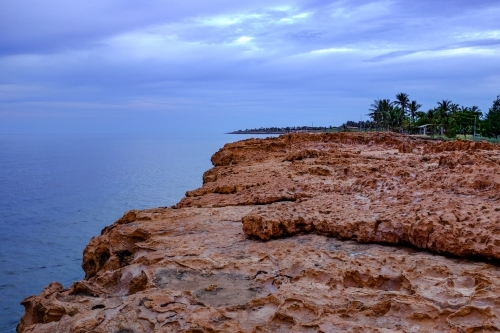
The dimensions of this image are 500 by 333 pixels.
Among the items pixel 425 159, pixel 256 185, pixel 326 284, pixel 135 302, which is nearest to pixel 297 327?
pixel 326 284

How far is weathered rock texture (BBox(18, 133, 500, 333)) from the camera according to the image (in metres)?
4.32

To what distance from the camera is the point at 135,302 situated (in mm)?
4867

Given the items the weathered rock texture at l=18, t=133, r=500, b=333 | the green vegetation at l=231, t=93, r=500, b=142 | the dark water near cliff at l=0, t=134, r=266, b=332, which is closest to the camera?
the weathered rock texture at l=18, t=133, r=500, b=333

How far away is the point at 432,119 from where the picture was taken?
222ft

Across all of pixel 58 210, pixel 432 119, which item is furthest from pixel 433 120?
pixel 58 210

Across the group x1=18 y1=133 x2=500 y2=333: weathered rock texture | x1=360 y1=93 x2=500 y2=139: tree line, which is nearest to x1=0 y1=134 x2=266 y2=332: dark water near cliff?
x1=18 y1=133 x2=500 y2=333: weathered rock texture

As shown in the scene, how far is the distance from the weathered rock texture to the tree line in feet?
167

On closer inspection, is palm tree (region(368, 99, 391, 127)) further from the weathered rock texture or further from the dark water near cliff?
the weathered rock texture

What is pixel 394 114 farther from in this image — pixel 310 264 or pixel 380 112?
pixel 310 264

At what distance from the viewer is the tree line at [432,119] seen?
59.5m

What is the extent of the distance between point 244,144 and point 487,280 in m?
13.0

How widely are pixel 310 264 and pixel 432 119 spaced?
→ 67258 millimetres

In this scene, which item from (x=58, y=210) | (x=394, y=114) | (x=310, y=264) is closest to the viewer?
(x=310, y=264)

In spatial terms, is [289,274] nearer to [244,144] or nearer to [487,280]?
[487,280]
